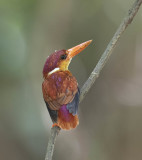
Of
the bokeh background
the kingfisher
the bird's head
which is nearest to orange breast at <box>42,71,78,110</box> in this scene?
the kingfisher

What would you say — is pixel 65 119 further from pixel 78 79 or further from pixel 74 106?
pixel 78 79

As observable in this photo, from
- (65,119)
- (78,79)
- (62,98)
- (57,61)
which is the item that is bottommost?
(78,79)

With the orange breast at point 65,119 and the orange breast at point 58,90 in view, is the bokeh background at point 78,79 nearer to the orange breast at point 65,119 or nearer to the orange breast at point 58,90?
the orange breast at point 58,90

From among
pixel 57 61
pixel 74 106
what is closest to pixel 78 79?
pixel 57 61

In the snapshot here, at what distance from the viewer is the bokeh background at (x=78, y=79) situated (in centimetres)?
505

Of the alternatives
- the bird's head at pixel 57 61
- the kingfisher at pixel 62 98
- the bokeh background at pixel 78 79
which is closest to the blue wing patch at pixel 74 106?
the kingfisher at pixel 62 98

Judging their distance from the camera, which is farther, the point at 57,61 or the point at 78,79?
the point at 78,79

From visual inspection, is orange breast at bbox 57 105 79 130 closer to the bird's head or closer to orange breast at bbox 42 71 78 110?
orange breast at bbox 42 71 78 110

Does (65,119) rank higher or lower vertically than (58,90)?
lower

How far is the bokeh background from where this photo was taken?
505cm

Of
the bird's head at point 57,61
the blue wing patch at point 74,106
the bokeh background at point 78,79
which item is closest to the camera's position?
the blue wing patch at point 74,106

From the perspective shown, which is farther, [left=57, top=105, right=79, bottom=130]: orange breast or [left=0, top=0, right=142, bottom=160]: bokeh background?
[left=0, top=0, right=142, bottom=160]: bokeh background

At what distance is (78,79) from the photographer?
17.1 ft

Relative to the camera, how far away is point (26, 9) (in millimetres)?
5617
